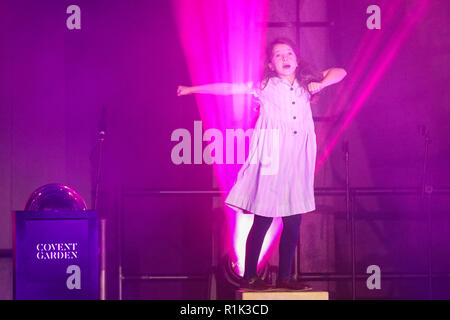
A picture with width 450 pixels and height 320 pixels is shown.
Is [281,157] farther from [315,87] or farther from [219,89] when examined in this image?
[219,89]

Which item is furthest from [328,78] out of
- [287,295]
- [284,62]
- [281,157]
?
[287,295]

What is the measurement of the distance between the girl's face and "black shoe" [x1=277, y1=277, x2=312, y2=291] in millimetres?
1488

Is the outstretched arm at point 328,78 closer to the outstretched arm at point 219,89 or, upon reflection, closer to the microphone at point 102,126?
the outstretched arm at point 219,89

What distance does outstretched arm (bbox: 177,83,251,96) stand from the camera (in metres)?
5.01

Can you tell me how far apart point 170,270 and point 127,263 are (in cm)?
34

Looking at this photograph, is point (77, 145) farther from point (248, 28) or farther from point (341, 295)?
point (341, 295)

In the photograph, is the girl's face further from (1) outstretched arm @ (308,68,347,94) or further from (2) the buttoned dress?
(1) outstretched arm @ (308,68,347,94)

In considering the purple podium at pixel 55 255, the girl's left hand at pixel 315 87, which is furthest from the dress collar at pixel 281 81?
the purple podium at pixel 55 255

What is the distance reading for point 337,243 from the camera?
5168mm

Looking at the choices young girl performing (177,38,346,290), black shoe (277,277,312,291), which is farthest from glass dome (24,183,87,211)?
black shoe (277,277,312,291)

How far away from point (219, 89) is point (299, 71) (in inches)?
24.6

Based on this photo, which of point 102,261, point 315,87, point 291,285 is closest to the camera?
point 291,285

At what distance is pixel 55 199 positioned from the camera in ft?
14.3
